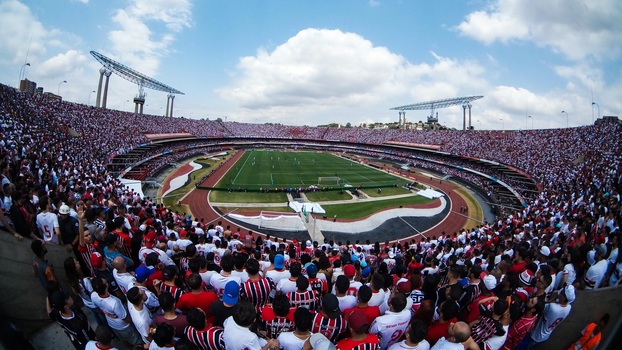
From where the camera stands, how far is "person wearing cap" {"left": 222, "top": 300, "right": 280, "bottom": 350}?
11.1ft

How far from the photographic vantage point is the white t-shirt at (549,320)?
4.79 meters

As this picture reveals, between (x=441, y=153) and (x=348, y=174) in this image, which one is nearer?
(x=348, y=174)

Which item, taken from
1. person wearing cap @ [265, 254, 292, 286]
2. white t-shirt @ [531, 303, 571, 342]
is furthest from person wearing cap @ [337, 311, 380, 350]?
white t-shirt @ [531, 303, 571, 342]

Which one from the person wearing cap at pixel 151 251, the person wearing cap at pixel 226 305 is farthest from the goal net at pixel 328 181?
the person wearing cap at pixel 226 305

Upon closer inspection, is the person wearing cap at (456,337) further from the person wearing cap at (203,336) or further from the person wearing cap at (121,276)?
the person wearing cap at (121,276)

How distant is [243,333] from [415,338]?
1.96 m

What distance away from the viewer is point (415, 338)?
135 inches

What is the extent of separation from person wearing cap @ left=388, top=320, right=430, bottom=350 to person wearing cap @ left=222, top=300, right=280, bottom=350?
4.94 ft

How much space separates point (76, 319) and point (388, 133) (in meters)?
90.2

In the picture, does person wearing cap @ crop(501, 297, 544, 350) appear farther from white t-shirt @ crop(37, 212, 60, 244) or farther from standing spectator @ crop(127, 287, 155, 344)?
white t-shirt @ crop(37, 212, 60, 244)

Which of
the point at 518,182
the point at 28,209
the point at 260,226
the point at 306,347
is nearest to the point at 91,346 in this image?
the point at 306,347

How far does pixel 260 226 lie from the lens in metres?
24.3

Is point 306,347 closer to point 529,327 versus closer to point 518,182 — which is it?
point 529,327

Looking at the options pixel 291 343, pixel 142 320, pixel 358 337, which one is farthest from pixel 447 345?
pixel 142 320
